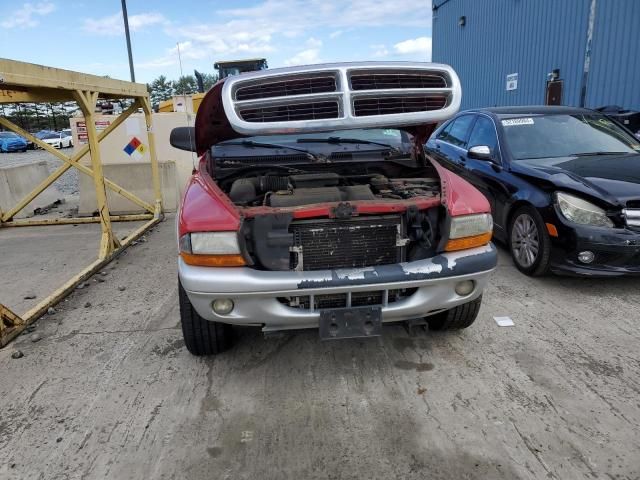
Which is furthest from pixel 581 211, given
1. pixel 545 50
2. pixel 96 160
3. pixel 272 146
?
pixel 545 50

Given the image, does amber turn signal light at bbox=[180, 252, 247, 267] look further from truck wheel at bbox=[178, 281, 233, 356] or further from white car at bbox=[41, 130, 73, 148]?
white car at bbox=[41, 130, 73, 148]

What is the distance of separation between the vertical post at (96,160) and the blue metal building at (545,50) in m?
10.5

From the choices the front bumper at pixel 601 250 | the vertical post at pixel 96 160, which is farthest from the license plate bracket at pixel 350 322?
the vertical post at pixel 96 160

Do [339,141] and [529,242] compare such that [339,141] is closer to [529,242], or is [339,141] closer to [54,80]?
[529,242]

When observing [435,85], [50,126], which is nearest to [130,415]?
[435,85]

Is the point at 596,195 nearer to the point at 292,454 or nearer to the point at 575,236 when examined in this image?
the point at 575,236

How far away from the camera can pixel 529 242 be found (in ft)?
14.1

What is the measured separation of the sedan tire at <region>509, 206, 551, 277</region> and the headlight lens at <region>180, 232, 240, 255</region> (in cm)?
284

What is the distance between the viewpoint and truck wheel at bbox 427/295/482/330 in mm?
3111

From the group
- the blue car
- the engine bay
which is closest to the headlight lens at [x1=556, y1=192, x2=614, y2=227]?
the engine bay

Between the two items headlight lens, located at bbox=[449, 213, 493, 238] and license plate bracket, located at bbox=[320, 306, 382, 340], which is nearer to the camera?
license plate bracket, located at bbox=[320, 306, 382, 340]

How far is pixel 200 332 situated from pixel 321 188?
1.19 meters

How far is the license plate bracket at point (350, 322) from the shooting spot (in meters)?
2.50

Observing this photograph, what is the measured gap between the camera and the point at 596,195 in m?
3.76
